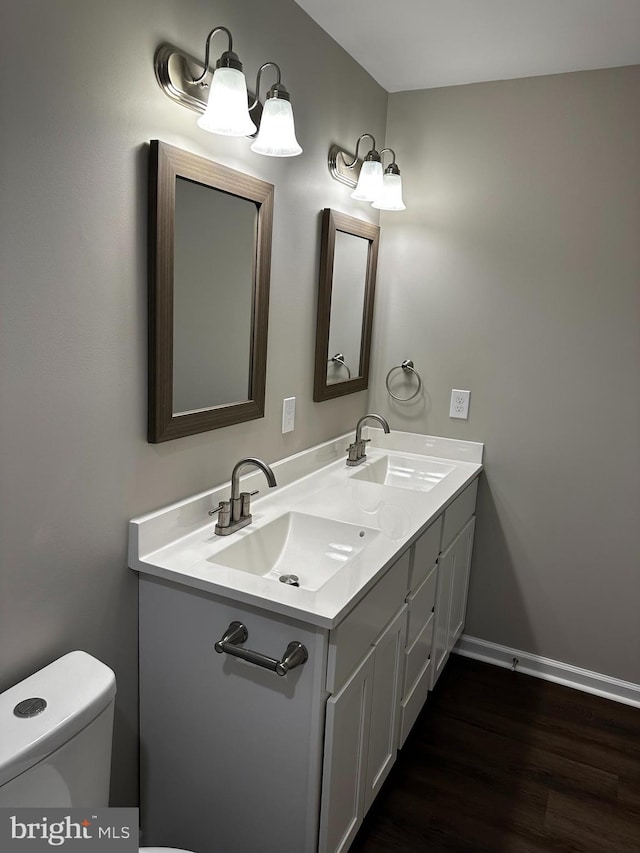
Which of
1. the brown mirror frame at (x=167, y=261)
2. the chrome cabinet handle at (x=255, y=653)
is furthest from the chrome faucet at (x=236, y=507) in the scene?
the chrome cabinet handle at (x=255, y=653)

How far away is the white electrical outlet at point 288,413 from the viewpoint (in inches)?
85.5

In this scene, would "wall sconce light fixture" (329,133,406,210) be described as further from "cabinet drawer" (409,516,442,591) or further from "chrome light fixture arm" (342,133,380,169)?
"cabinet drawer" (409,516,442,591)

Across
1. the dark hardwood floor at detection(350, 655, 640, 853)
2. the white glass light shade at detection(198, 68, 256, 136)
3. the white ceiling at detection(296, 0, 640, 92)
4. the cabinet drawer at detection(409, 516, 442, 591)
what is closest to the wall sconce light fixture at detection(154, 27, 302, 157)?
the white glass light shade at detection(198, 68, 256, 136)

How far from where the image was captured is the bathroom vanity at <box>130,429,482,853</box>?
4.72ft

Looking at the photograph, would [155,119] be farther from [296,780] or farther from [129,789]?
[129,789]

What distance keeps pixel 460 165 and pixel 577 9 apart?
2.35ft

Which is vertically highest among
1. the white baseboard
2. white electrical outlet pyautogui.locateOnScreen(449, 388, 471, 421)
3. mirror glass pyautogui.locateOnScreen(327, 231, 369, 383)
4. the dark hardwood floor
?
mirror glass pyautogui.locateOnScreen(327, 231, 369, 383)

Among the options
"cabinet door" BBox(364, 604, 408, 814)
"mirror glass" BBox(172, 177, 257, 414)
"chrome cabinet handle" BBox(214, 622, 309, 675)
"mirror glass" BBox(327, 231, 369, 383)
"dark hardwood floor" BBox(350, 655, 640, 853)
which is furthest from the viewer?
"mirror glass" BBox(327, 231, 369, 383)

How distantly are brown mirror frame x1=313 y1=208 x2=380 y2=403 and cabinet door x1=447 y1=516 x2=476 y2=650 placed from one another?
732mm

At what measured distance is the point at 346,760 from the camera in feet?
5.12

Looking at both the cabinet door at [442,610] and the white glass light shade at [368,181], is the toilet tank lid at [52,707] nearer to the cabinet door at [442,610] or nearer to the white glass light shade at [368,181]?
the cabinet door at [442,610]

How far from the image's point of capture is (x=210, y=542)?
1708 mm

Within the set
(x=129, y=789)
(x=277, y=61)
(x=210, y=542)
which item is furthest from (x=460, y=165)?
(x=129, y=789)

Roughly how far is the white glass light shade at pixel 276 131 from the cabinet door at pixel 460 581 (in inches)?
58.9
